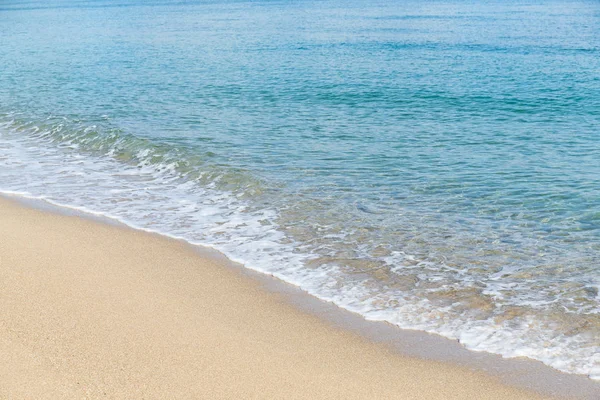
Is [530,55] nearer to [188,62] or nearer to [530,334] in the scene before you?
[188,62]

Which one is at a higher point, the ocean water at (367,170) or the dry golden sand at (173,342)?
the dry golden sand at (173,342)

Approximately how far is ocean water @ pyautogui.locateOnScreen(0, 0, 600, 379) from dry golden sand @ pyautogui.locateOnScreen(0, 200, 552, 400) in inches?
27.3

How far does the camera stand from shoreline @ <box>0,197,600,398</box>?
17.0 ft

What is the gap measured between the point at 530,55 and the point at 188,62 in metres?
13.9

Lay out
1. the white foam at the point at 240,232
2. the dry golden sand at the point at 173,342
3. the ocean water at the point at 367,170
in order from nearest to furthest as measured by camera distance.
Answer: the dry golden sand at the point at 173,342, the white foam at the point at 240,232, the ocean water at the point at 367,170

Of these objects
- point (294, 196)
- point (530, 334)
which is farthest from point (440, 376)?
point (294, 196)

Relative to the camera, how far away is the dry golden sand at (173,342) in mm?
5129

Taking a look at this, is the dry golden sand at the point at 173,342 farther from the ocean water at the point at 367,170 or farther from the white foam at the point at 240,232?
the ocean water at the point at 367,170

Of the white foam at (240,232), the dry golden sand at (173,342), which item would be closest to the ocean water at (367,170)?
the white foam at (240,232)

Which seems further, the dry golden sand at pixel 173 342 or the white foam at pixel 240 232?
the white foam at pixel 240 232

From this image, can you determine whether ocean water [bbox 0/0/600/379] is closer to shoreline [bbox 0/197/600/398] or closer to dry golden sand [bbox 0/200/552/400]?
shoreline [bbox 0/197/600/398]

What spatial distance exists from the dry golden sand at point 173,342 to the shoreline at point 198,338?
0.04ft

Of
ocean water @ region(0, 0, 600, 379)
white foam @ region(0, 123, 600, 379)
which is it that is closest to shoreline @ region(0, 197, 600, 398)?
white foam @ region(0, 123, 600, 379)

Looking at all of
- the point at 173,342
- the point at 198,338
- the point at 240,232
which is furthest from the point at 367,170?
the point at 173,342
